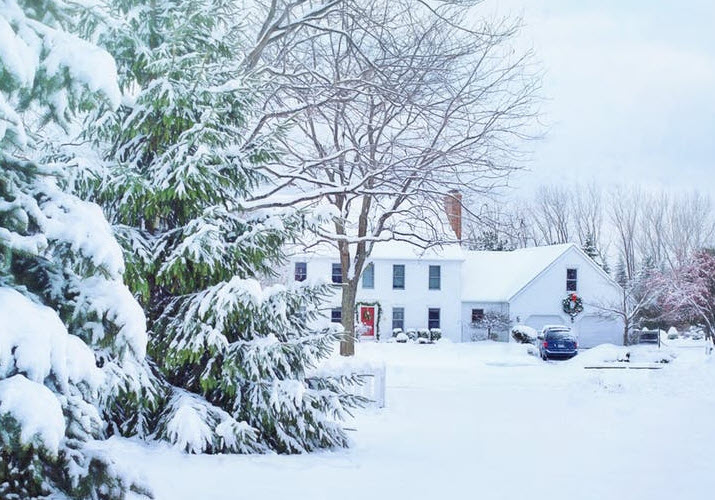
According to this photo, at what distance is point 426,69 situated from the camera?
13.2 meters

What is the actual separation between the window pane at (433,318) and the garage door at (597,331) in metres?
8.37

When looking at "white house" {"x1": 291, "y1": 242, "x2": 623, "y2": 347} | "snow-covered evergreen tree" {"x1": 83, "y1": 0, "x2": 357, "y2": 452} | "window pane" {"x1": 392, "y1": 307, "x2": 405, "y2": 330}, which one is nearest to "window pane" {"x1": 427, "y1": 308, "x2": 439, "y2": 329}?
"white house" {"x1": 291, "y1": 242, "x2": 623, "y2": 347}

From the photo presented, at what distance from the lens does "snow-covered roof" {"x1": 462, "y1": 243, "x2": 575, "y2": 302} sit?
45375 millimetres

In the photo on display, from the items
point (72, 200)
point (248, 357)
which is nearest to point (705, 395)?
point (248, 357)

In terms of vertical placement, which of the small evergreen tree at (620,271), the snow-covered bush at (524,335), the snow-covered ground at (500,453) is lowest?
the snow-covered ground at (500,453)

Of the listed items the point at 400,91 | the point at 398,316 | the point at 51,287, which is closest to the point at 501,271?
the point at 398,316

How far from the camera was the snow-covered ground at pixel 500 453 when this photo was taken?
750 cm

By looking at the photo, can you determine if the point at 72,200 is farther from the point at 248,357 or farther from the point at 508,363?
the point at 508,363

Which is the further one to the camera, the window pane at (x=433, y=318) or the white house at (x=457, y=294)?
the window pane at (x=433, y=318)

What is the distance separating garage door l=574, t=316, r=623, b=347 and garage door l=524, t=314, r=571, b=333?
4.13 ft

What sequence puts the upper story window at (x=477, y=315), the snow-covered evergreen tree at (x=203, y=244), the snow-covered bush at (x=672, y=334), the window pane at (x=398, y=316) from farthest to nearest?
the snow-covered bush at (x=672, y=334) → the upper story window at (x=477, y=315) → the window pane at (x=398, y=316) → the snow-covered evergreen tree at (x=203, y=244)

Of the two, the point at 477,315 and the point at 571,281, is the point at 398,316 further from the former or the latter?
the point at 571,281

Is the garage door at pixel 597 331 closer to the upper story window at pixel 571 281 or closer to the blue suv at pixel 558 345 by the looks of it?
the upper story window at pixel 571 281

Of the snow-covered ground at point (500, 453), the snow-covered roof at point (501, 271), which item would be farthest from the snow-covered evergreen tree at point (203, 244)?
the snow-covered roof at point (501, 271)
